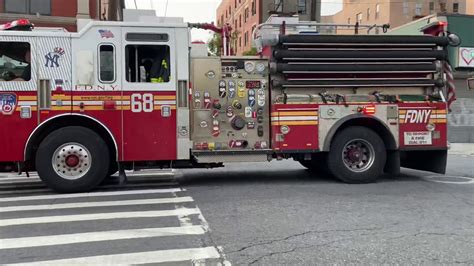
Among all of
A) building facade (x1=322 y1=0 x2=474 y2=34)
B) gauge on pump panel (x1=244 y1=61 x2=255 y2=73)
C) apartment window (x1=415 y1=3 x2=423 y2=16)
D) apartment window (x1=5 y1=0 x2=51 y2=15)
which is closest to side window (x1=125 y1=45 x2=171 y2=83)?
gauge on pump panel (x1=244 y1=61 x2=255 y2=73)

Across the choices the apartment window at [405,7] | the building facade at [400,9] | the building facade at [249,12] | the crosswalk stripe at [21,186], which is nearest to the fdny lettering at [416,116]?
the crosswalk stripe at [21,186]

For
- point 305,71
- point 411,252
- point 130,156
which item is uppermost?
point 305,71

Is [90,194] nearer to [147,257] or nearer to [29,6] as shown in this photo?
[147,257]

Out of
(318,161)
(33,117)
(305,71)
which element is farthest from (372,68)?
(33,117)

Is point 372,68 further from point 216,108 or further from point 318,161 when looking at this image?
point 216,108

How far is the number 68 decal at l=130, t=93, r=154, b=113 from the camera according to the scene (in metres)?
8.41

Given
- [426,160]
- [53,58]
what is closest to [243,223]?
[53,58]

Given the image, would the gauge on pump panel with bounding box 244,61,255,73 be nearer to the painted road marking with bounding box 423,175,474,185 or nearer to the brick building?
the painted road marking with bounding box 423,175,474,185

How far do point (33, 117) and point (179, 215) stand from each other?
10.1ft

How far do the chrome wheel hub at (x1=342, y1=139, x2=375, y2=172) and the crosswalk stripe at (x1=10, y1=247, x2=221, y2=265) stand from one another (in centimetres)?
481

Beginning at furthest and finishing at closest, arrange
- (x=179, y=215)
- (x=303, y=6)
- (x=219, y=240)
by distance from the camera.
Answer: (x=303, y=6) → (x=179, y=215) → (x=219, y=240)

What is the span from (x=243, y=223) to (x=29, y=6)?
1898 centimetres

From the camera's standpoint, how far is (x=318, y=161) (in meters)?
9.97

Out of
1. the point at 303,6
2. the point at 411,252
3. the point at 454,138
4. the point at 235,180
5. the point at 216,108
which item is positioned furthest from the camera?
the point at 303,6
